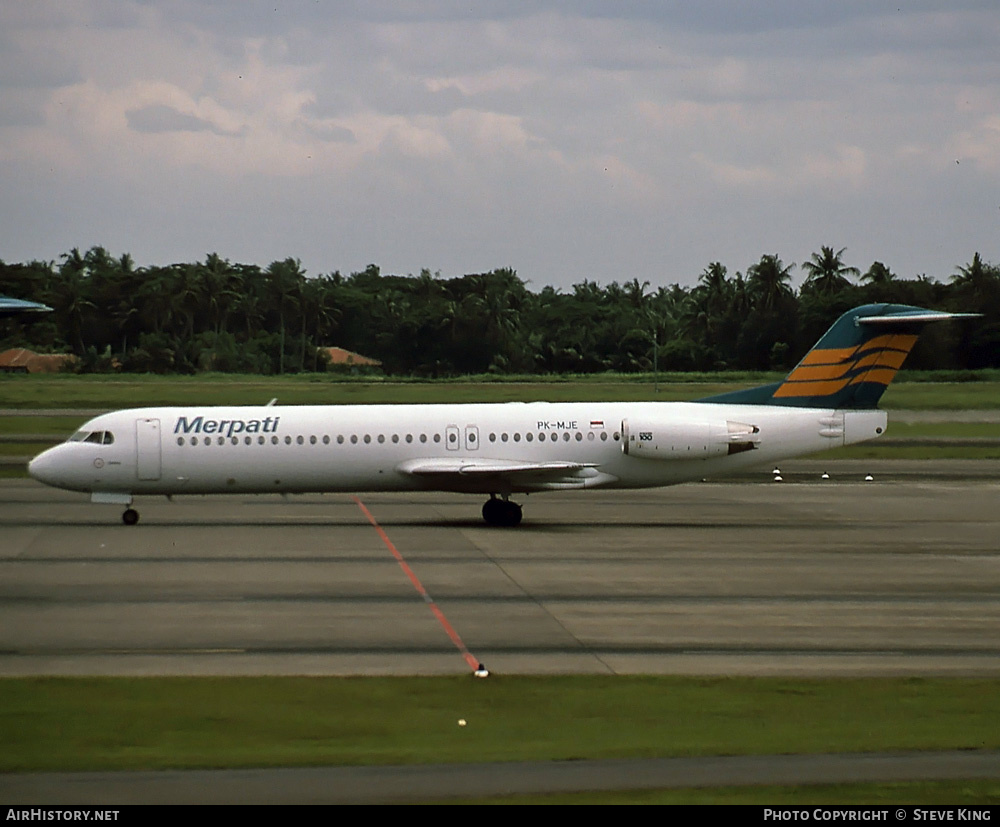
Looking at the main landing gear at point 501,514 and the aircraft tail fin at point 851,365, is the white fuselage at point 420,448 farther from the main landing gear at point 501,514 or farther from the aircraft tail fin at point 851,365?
the aircraft tail fin at point 851,365

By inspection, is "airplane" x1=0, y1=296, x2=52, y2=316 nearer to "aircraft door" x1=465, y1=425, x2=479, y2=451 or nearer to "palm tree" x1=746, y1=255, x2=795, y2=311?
"aircraft door" x1=465, y1=425, x2=479, y2=451

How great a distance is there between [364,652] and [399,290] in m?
143

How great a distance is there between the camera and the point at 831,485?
45.8 metres

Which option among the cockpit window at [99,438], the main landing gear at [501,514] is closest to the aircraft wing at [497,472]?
the main landing gear at [501,514]

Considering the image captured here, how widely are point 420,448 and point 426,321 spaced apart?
9205 centimetres

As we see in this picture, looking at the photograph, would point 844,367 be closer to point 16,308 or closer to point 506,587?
point 506,587

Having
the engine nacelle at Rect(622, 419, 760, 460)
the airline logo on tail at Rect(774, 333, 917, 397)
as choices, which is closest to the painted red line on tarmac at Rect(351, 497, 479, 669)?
the engine nacelle at Rect(622, 419, 760, 460)

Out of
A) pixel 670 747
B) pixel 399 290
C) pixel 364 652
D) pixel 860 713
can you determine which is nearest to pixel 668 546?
pixel 364 652

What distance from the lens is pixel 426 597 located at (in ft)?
78.4

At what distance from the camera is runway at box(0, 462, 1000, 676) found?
19.2 m

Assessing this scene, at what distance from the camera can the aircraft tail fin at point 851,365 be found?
35.1 metres

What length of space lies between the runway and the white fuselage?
1.17 meters

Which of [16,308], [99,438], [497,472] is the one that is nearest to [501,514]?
[497,472]

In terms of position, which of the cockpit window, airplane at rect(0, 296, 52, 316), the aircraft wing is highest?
airplane at rect(0, 296, 52, 316)
